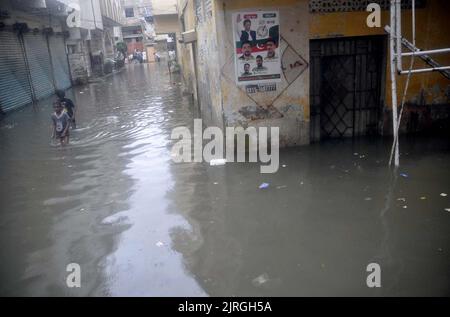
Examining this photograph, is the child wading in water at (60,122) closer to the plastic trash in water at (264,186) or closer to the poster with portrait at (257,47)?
the poster with portrait at (257,47)

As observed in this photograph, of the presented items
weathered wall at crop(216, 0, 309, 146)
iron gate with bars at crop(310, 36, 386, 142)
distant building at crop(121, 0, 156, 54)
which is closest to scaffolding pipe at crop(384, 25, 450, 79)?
iron gate with bars at crop(310, 36, 386, 142)

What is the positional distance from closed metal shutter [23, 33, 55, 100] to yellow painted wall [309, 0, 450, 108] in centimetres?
1421

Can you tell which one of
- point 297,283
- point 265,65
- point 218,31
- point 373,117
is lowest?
point 297,283

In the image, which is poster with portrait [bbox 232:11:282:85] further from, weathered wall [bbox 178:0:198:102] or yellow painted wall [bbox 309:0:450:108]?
weathered wall [bbox 178:0:198:102]

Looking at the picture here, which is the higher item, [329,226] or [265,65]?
[265,65]

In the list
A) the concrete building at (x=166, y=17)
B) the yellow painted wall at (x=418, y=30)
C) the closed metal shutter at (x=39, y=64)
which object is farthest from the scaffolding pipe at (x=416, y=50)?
the concrete building at (x=166, y=17)

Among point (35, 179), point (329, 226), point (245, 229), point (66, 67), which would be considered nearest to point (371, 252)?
point (329, 226)

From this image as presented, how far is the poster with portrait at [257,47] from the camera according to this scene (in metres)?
6.95

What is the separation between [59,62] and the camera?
21031mm

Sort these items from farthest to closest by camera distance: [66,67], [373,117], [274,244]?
[66,67], [373,117], [274,244]

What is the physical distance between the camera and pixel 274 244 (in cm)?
439

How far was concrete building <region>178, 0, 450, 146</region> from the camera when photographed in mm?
7117

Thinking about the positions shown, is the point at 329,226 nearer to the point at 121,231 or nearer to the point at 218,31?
the point at 121,231

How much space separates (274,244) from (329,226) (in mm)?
829
